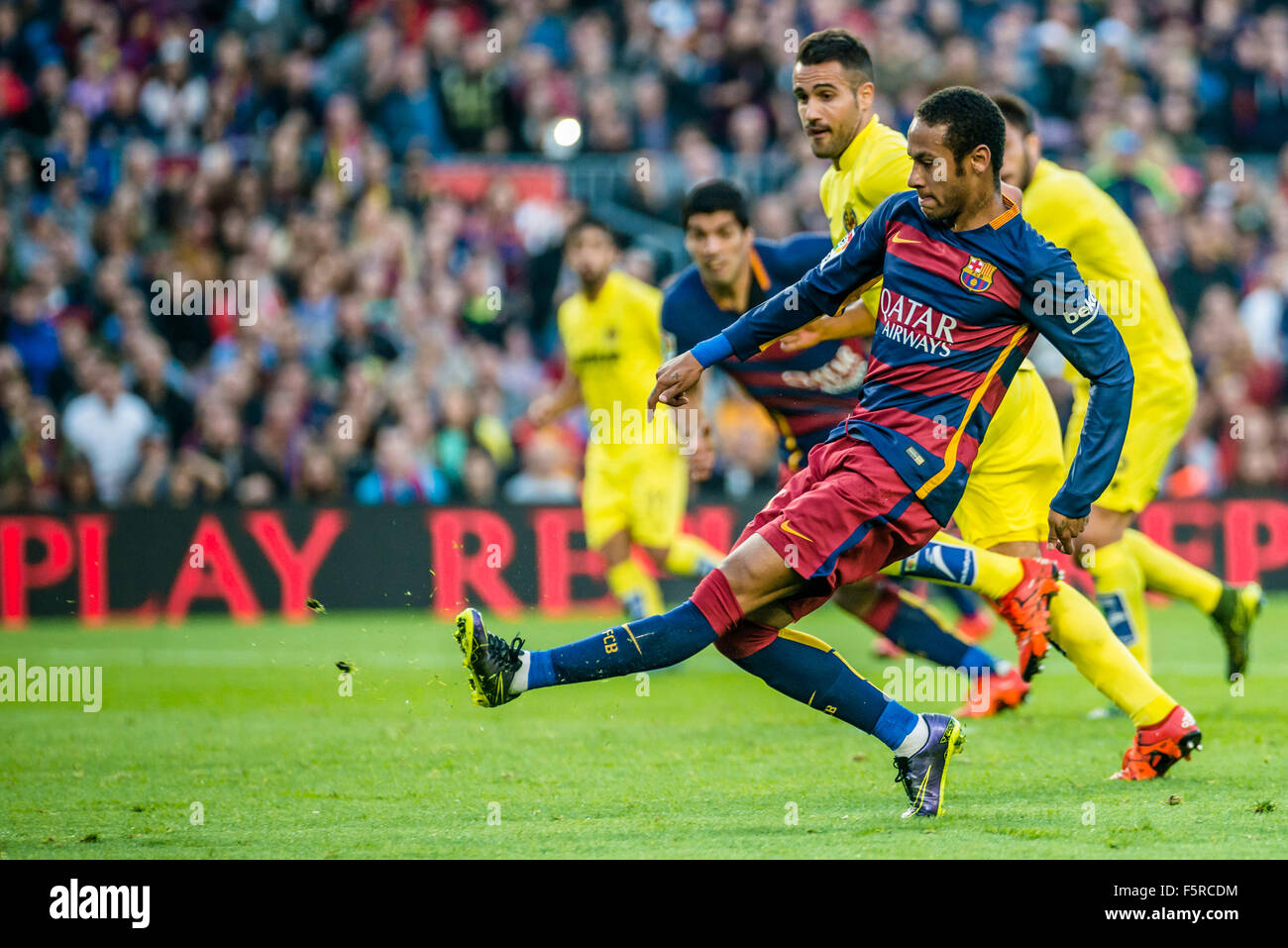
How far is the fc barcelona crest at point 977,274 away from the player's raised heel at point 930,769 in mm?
1376

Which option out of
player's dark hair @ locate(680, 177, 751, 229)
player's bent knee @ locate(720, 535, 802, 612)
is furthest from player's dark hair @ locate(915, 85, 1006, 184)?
player's dark hair @ locate(680, 177, 751, 229)

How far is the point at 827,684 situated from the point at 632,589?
188 inches

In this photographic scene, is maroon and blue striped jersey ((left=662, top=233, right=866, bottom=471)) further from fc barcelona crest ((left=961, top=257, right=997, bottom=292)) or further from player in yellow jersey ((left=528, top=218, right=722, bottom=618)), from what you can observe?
player in yellow jersey ((left=528, top=218, right=722, bottom=618))

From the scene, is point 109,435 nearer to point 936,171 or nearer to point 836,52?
point 836,52

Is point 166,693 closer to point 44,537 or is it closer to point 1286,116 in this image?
point 44,537

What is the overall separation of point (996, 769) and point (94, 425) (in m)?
9.95

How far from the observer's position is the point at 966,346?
16.8 ft

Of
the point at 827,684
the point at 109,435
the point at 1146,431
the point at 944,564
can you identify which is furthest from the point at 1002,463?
the point at 109,435

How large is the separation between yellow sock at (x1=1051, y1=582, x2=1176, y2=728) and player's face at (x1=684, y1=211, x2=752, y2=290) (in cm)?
223

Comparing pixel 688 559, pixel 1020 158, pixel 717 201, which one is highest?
pixel 1020 158

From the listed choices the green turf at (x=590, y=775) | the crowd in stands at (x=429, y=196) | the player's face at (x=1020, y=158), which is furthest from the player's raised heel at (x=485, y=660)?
the crowd in stands at (x=429, y=196)

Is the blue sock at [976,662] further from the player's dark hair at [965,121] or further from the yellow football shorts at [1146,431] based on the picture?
the player's dark hair at [965,121]

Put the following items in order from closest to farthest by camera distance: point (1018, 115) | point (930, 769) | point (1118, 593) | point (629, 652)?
point (629, 652) → point (930, 769) → point (1018, 115) → point (1118, 593)
